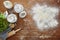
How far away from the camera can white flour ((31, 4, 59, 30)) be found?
1.76m

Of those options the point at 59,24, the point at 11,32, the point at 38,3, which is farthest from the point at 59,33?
the point at 11,32

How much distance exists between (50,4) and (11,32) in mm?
527

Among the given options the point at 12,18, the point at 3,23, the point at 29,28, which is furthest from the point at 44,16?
the point at 3,23

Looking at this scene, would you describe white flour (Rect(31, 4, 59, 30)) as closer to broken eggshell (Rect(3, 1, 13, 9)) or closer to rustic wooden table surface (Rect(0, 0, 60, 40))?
rustic wooden table surface (Rect(0, 0, 60, 40))

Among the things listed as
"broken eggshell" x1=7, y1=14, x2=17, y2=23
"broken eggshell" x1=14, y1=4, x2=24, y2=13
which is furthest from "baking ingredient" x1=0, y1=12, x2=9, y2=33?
"broken eggshell" x1=14, y1=4, x2=24, y2=13

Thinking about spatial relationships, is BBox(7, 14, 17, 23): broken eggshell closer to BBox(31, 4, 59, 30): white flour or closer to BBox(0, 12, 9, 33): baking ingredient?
BBox(0, 12, 9, 33): baking ingredient

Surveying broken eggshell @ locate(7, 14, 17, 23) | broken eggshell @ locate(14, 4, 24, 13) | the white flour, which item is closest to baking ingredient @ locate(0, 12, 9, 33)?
broken eggshell @ locate(7, 14, 17, 23)

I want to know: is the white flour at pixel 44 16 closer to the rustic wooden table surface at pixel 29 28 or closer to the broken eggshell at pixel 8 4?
the rustic wooden table surface at pixel 29 28

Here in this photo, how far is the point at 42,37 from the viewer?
1779 mm

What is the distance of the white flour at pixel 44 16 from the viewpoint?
1.76m

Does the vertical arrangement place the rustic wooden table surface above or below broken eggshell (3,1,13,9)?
below

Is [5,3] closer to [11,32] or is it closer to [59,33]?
[11,32]

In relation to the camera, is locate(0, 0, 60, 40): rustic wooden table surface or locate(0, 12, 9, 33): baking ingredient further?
locate(0, 0, 60, 40): rustic wooden table surface

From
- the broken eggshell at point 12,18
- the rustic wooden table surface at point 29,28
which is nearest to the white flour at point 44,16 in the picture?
the rustic wooden table surface at point 29,28
